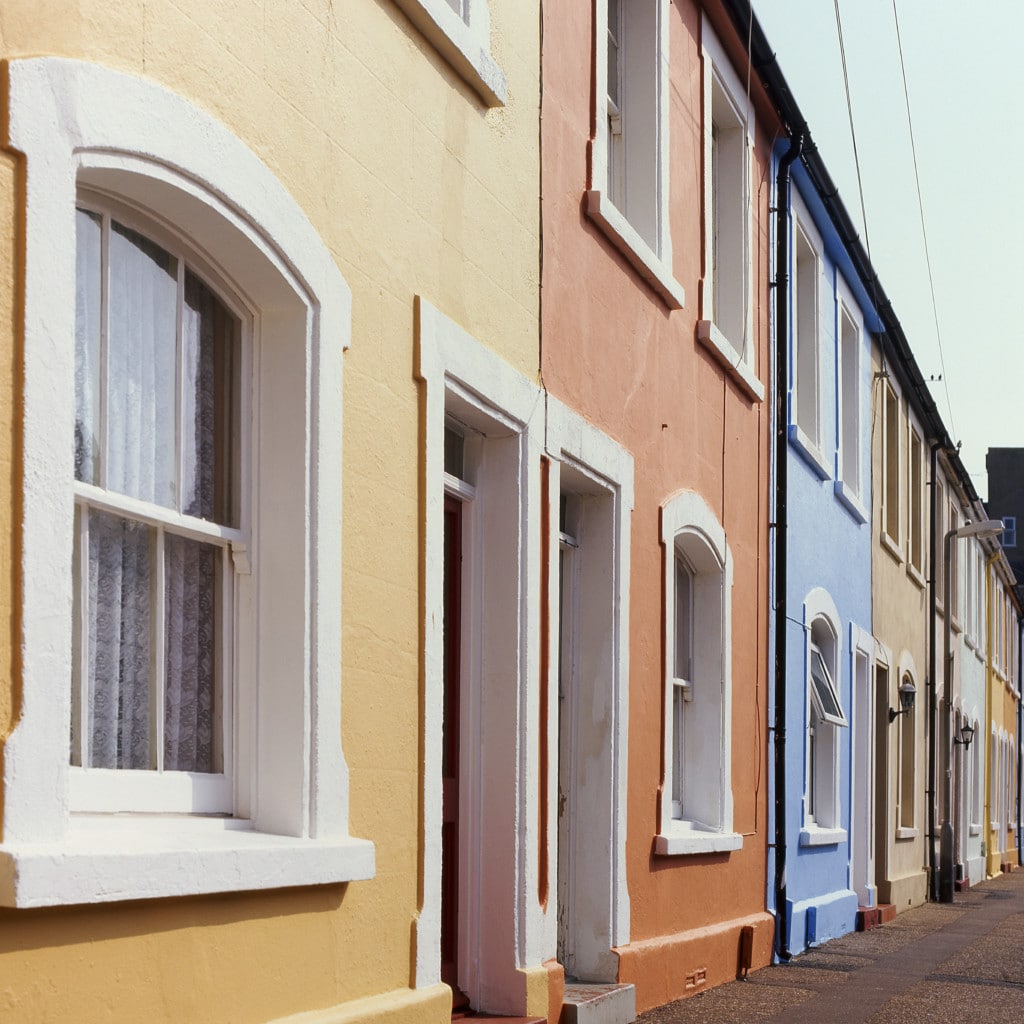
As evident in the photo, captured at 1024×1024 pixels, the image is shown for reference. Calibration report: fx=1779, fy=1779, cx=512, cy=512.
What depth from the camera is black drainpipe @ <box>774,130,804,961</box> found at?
44.2 feet

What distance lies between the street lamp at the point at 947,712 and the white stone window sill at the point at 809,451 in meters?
9.57

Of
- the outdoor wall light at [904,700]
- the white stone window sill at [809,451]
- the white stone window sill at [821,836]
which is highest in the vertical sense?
the white stone window sill at [809,451]

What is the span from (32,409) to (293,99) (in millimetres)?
1916

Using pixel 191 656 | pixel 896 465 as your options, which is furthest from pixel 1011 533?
pixel 191 656

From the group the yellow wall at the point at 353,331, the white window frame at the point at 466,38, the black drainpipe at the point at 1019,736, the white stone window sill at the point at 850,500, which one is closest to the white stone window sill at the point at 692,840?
the yellow wall at the point at 353,331

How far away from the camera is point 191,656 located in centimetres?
555

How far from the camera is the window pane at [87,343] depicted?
498 centimetres

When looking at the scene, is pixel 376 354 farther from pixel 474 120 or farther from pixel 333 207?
pixel 474 120

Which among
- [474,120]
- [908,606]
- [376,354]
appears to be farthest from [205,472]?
[908,606]

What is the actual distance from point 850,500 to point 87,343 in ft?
43.2

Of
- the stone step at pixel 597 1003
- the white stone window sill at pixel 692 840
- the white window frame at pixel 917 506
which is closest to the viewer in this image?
the stone step at pixel 597 1003

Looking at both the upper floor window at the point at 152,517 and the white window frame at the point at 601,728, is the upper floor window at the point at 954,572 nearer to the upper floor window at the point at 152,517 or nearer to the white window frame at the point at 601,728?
the white window frame at the point at 601,728

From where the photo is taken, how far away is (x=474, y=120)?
298 inches

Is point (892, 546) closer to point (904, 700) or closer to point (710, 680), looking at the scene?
point (904, 700)
